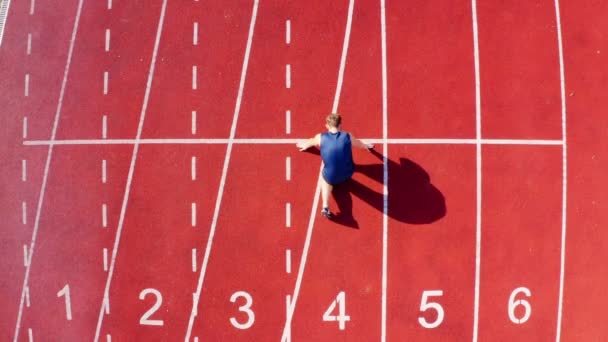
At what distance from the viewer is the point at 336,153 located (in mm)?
6453

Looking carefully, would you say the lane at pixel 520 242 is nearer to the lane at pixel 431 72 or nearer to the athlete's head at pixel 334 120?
the lane at pixel 431 72

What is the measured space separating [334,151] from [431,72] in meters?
Answer: 2.33

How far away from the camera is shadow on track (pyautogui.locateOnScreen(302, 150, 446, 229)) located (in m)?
7.12

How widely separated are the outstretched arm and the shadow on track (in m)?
0.26

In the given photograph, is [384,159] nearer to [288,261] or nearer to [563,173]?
[288,261]

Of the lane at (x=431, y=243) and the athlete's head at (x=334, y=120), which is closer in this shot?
the athlete's head at (x=334, y=120)

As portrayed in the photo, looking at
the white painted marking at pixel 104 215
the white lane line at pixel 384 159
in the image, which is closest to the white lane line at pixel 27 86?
the white painted marking at pixel 104 215

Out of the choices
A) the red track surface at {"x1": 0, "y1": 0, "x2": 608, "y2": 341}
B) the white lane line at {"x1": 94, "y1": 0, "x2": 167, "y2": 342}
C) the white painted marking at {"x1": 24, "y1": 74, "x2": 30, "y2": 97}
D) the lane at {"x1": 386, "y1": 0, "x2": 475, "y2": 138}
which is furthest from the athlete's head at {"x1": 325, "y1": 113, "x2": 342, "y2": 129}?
the white painted marking at {"x1": 24, "y1": 74, "x2": 30, "y2": 97}

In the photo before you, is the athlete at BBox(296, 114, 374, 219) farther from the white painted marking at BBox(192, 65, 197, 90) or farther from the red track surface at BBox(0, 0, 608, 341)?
the white painted marking at BBox(192, 65, 197, 90)

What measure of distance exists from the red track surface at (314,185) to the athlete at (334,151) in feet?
1.21

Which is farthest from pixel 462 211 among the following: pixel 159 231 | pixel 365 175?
pixel 159 231

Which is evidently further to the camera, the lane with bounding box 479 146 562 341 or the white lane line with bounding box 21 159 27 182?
the white lane line with bounding box 21 159 27 182

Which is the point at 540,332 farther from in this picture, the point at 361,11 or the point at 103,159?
the point at 103,159

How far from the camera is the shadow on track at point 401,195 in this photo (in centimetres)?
712
